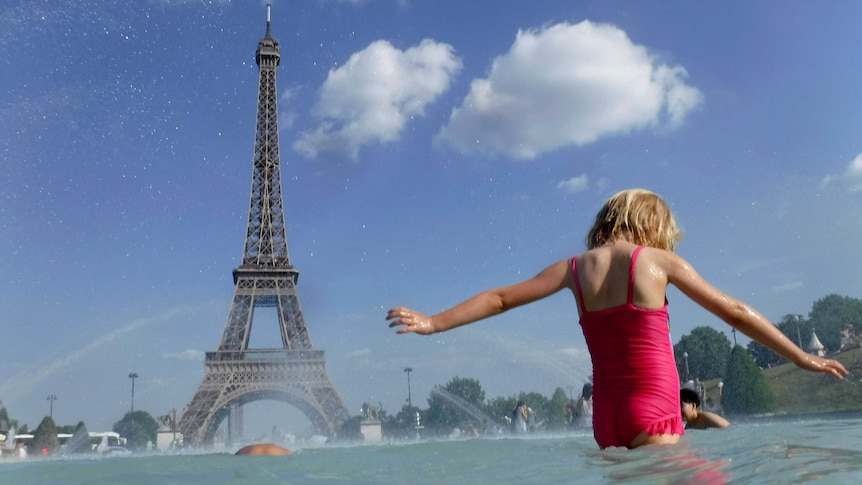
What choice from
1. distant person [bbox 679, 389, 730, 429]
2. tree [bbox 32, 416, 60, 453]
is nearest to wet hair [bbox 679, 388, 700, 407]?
distant person [bbox 679, 389, 730, 429]

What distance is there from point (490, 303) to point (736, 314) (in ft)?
3.67

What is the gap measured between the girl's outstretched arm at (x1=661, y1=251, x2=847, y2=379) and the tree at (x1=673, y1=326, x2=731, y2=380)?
292 ft

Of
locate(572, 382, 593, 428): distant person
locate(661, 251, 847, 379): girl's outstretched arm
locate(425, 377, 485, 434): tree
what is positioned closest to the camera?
locate(661, 251, 847, 379): girl's outstretched arm

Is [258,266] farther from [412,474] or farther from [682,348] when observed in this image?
[682,348]

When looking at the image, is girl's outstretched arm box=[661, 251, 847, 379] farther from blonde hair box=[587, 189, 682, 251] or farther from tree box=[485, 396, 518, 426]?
tree box=[485, 396, 518, 426]

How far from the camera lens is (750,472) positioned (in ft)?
9.61

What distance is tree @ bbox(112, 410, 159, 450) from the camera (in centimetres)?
10756

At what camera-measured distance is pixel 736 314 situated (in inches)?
126

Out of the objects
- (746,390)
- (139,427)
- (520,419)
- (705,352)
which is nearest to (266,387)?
(520,419)

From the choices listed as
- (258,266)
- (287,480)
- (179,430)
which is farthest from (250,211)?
(287,480)

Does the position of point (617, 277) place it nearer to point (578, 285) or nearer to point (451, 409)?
point (578, 285)

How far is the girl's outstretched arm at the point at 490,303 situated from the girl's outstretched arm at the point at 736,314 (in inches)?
19.8

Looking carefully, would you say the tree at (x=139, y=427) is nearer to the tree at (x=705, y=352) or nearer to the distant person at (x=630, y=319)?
the tree at (x=705, y=352)

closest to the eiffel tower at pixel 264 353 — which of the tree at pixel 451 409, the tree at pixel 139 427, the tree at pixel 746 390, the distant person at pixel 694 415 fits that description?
the tree at pixel 451 409
